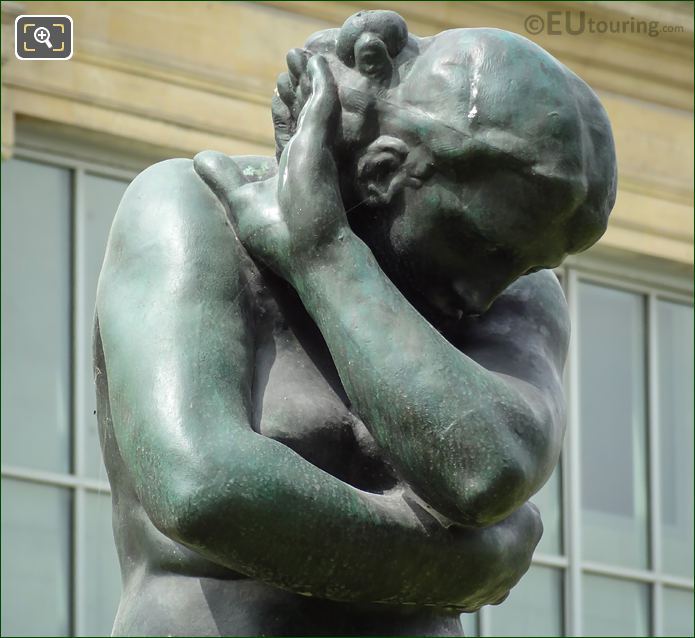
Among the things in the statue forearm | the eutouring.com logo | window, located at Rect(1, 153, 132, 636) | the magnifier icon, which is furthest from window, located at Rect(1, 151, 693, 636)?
the statue forearm

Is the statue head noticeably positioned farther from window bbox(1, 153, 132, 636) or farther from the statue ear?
window bbox(1, 153, 132, 636)

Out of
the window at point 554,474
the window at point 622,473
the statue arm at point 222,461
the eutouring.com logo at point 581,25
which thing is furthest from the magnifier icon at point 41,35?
the statue arm at point 222,461

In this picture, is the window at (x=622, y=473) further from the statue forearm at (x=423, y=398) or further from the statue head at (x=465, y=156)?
the statue forearm at (x=423, y=398)

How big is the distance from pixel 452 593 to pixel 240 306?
1.93 ft

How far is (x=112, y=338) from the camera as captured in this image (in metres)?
4.81

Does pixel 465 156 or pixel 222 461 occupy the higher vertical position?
pixel 465 156

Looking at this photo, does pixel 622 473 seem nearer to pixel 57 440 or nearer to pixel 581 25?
pixel 581 25

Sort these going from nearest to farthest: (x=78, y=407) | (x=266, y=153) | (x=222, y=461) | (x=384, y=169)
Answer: (x=222, y=461), (x=384, y=169), (x=78, y=407), (x=266, y=153)

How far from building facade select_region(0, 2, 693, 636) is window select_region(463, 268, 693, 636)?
0.02m

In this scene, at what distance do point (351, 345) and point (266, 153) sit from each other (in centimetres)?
1480

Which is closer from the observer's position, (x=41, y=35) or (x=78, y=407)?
(x=41, y=35)

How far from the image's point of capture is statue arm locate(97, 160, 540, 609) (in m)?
4.54

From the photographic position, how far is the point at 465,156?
4.76 m

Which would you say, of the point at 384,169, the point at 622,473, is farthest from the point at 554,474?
the point at 384,169
